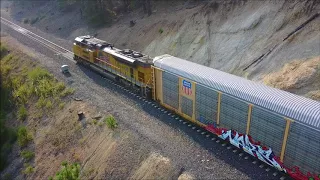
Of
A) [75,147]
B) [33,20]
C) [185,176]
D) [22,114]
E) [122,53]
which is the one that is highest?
[122,53]

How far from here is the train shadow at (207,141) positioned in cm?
1555

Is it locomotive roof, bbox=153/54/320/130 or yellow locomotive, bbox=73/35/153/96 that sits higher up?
locomotive roof, bbox=153/54/320/130

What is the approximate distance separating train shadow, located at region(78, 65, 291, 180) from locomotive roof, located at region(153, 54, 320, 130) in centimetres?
312

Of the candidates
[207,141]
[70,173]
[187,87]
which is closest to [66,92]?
[70,173]

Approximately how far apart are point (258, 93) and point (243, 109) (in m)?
1.17

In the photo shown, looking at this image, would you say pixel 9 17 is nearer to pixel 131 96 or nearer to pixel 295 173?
pixel 131 96

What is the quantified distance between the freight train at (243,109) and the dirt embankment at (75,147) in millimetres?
4080

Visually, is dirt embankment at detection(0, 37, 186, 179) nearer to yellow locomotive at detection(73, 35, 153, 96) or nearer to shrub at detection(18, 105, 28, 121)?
shrub at detection(18, 105, 28, 121)

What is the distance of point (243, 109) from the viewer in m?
16.3

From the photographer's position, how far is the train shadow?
1555 centimetres

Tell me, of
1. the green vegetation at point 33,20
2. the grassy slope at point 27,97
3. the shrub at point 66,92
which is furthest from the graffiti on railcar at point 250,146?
the green vegetation at point 33,20

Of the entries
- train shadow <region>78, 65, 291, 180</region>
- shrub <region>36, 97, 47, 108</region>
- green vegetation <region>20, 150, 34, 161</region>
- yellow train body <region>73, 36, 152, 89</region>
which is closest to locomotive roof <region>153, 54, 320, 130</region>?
train shadow <region>78, 65, 291, 180</region>

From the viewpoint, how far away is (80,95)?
26703 millimetres

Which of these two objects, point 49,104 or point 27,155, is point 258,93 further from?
point 49,104
